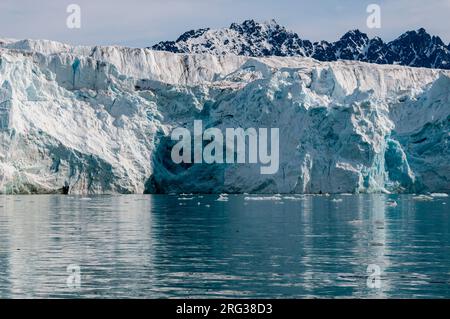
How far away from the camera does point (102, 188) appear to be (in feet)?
287

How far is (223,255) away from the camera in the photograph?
30.9 m

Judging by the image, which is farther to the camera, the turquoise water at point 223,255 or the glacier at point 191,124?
the glacier at point 191,124

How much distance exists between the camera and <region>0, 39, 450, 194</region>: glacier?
85.0m

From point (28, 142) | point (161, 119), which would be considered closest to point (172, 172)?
point (161, 119)

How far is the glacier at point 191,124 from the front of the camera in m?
85.0

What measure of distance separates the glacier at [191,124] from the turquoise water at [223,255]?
3305cm

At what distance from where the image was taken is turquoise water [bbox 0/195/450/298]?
Answer: 23453 millimetres

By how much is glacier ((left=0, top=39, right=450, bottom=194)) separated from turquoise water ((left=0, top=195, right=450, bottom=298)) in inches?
1301

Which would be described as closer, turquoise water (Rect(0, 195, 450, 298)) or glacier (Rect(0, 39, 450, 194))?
turquoise water (Rect(0, 195, 450, 298))

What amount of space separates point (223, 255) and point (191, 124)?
6913cm

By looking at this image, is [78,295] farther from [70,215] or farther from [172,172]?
[172,172]

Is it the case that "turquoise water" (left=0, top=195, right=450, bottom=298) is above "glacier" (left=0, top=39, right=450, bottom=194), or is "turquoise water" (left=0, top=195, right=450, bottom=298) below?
below

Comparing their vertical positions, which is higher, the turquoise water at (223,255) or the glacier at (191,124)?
the glacier at (191,124)

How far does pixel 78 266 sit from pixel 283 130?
67.0 metres
